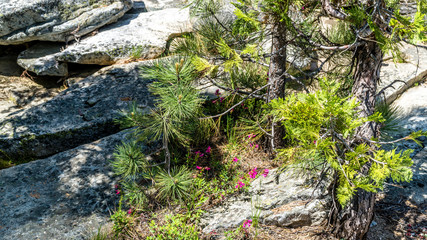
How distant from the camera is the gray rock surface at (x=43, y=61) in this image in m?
5.59

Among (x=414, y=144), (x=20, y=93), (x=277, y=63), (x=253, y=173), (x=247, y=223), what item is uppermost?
(x=20, y=93)

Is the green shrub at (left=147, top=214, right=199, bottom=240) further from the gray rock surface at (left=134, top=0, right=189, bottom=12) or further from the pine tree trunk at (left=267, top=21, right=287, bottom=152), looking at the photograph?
the gray rock surface at (left=134, top=0, right=189, bottom=12)

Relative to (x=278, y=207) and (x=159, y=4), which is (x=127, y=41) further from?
(x=278, y=207)

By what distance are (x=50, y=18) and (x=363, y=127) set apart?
5252 millimetres

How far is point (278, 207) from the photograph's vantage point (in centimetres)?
326

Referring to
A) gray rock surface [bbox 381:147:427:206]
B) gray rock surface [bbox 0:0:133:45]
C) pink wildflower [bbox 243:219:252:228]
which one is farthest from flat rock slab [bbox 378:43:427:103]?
gray rock surface [bbox 0:0:133:45]

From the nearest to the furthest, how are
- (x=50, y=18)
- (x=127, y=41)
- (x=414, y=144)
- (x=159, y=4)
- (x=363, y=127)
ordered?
(x=363, y=127)
(x=414, y=144)
(x=50, y=18)
(x=127, y=41)
(x=159, y=4)

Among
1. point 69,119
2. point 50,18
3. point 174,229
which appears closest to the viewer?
point 174,229

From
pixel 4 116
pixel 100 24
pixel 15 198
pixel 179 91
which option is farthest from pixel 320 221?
pixel 100 24

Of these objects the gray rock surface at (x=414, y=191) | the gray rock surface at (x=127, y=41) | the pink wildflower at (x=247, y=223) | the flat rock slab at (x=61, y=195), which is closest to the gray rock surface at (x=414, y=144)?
the gray rock surface at (x=414, y=191)

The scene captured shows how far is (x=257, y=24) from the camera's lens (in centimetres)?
252

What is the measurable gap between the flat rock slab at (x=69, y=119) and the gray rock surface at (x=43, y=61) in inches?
30.1

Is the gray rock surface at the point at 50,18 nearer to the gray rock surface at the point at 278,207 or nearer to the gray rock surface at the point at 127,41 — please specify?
the gray rock surface at the point at 127,41

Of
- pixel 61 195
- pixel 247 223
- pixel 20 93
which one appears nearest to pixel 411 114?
pixel 247 223
